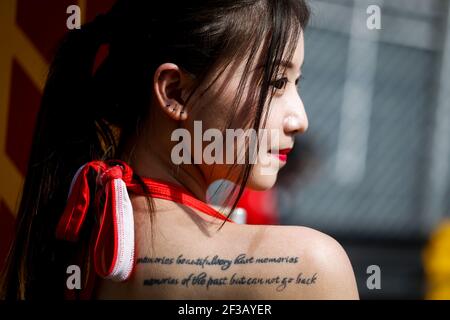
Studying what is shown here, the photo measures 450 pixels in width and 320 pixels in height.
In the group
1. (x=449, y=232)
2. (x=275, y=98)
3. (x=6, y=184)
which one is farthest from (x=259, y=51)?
(x=449, y=232)

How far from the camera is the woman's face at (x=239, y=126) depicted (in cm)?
133

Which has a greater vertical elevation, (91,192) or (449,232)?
(91,192)

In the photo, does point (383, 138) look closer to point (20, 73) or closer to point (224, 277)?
point (20, 73)

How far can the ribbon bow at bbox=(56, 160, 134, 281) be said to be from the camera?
1218mm

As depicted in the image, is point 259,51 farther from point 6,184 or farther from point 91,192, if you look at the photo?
point 6,184

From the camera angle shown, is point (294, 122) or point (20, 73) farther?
point (20, 73)

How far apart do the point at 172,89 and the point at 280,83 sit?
0.20 m

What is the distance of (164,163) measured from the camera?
53.8 inches

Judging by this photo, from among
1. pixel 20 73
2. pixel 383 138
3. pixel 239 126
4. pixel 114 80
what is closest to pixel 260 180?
pixel 239 126

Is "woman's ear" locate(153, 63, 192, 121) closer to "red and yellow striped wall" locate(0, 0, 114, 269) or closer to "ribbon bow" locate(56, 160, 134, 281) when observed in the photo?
"ribbon bow" locate(56, 160, 134, 281)

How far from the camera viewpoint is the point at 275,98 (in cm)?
135

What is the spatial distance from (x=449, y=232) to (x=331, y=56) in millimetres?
1435

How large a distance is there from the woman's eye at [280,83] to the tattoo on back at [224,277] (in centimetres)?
32

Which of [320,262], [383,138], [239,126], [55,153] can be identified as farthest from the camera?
[383,138]
